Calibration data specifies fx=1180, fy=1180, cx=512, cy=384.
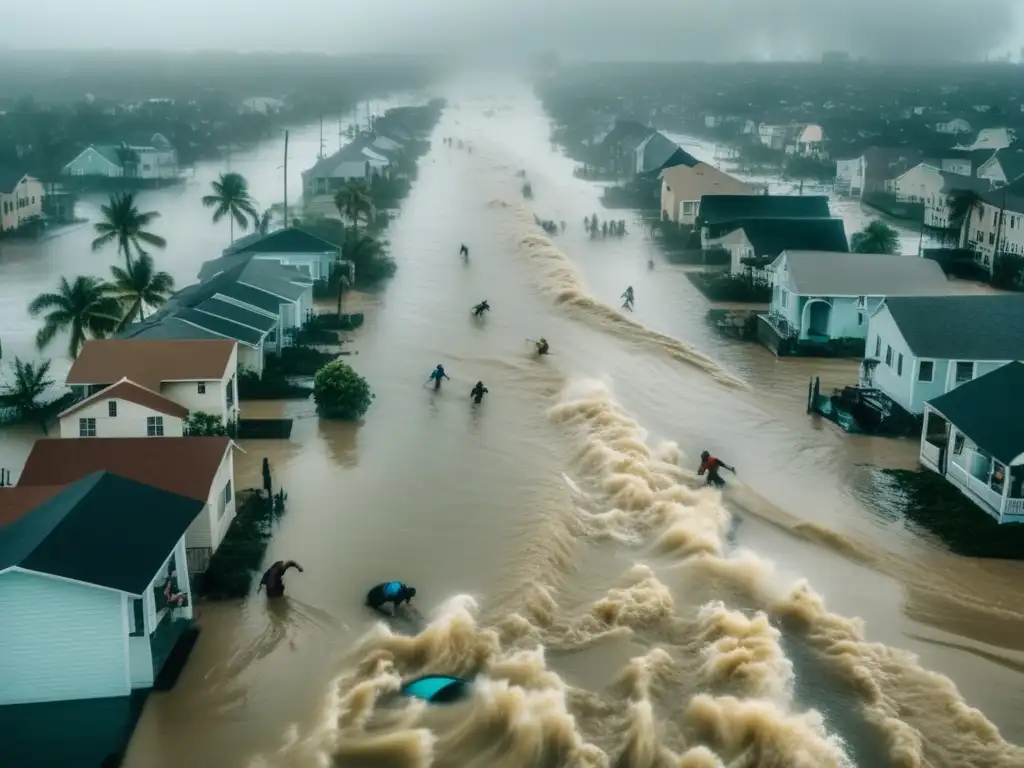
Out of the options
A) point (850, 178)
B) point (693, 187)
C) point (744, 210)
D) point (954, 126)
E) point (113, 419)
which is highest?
point (954, 126)

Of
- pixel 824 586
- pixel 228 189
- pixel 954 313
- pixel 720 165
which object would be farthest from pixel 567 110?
pixel 824 586

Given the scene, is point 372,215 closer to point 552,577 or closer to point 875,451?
point 875,451

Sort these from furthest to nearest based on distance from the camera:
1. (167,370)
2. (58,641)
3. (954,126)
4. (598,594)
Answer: (954,126) < (167,370) < (598,594) < (58,641)

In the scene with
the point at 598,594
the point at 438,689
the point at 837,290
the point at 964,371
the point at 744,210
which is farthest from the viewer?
the point at 744,210

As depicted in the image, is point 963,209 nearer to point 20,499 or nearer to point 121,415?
point 121,415

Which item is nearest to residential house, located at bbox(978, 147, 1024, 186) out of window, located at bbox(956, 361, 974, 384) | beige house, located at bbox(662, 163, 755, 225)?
beige house, located at bbox(662, 163, 755, 225)

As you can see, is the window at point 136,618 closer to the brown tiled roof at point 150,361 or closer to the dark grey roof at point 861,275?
the brown tiled roof at point 150,361

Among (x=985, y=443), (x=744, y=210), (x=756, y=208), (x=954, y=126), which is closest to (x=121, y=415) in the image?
(x=985, y=443)

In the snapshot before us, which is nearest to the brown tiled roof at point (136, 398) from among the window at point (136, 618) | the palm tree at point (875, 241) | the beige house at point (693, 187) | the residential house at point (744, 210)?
the window at point (136, 618)
